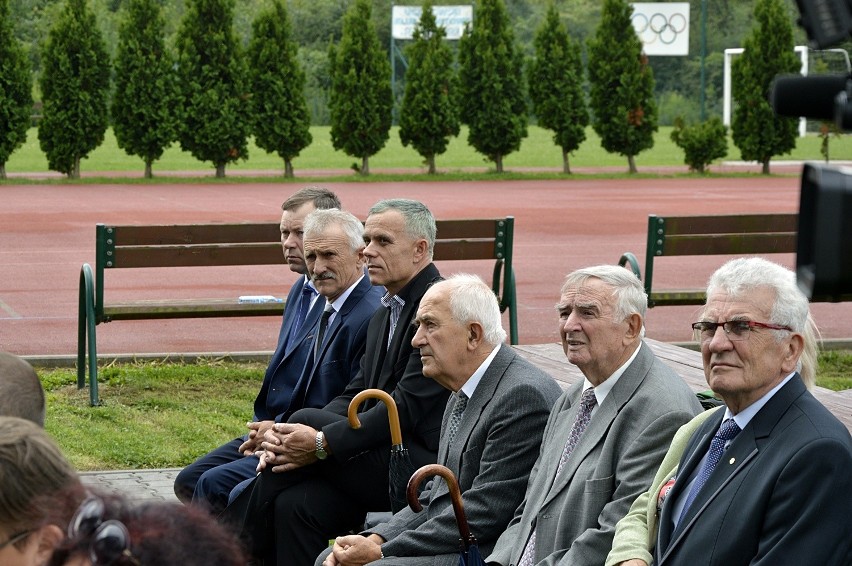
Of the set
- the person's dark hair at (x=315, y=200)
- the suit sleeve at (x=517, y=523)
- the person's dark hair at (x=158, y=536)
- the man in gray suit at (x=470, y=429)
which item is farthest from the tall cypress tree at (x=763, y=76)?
the person's dark hair at (x=158, y=536)

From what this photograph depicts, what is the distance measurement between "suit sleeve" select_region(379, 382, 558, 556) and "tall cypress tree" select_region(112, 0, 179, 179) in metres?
28.1

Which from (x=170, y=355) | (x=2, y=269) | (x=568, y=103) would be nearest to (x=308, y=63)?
(x=568, y=103)

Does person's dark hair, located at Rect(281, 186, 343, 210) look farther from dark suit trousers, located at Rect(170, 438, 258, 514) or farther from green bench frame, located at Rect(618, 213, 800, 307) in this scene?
green bench frame, located at Rect(618, 213, 800, 307)

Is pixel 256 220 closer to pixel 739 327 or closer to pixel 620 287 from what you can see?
pixel 620 287

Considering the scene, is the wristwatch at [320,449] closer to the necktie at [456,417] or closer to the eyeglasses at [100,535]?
the necktie at [456,417]

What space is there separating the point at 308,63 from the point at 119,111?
116 feet

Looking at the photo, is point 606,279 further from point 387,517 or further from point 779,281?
point 387,517

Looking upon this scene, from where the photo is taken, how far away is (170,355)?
32.3 ft

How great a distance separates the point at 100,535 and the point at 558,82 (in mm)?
34039

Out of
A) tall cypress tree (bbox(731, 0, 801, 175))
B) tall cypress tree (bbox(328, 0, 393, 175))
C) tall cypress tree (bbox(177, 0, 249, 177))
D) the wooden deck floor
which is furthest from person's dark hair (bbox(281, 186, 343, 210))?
tall cypress tree (bbox(731, 0, 801, 175))

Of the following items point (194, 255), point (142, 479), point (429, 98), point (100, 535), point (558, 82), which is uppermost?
point (558, 82)

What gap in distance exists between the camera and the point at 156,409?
840 cm

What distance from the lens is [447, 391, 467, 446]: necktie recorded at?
189 inches

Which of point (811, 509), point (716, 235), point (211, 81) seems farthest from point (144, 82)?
point (811, 509)
